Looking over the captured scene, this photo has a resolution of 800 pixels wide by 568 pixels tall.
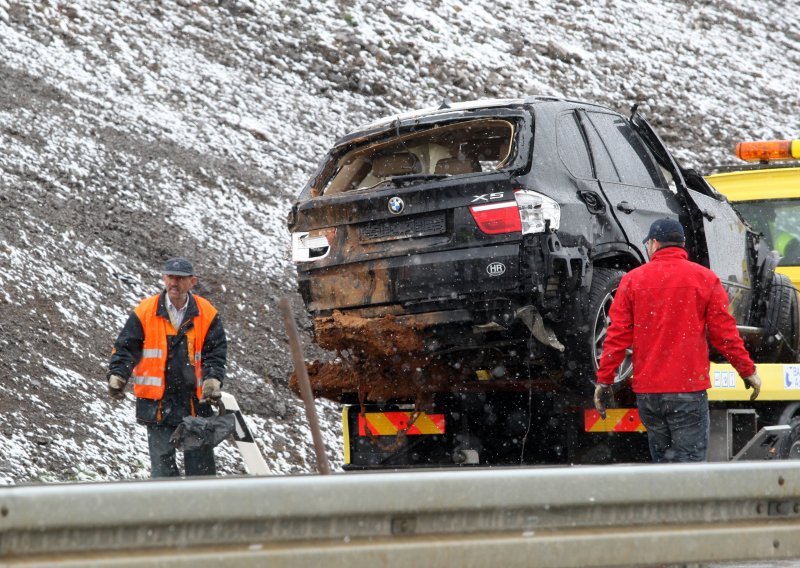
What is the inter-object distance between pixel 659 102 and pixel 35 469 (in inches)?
619

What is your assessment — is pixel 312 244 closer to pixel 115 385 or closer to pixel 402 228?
pixel 402 228

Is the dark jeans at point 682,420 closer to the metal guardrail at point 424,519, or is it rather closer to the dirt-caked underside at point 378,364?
the dirt-caked underside at point 378,364

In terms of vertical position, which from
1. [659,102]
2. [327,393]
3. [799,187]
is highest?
[659,102]

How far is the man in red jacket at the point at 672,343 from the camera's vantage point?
630cm

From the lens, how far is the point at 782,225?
10.4 meters

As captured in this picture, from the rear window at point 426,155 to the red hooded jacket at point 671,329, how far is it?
128cm

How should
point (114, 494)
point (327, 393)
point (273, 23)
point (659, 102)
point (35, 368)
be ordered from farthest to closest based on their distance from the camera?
point (659, 102), point (273, 23), point (35, 368), point (327, 393), point (114, 494)

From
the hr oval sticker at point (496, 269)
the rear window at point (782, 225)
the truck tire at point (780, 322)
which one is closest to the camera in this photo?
the hr oval sticker at point (496, 269)

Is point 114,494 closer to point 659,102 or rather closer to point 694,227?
point 694,227

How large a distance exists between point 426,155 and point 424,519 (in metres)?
4.38

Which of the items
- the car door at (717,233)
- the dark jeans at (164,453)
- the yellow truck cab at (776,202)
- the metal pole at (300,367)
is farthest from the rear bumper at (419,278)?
the yellow truck cab at (776,202)

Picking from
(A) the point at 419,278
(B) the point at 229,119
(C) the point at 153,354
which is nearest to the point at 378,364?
(A) the point at 419,278

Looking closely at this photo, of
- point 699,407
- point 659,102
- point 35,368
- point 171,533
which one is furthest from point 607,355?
point 659,102

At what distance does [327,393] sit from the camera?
26.2 ft
